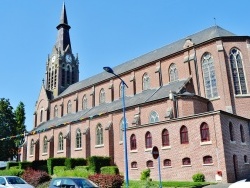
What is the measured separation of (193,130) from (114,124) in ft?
43.6

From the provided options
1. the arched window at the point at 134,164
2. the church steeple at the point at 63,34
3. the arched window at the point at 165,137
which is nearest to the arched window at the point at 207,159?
the arched window at the point at 165,137

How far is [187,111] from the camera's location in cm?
2684

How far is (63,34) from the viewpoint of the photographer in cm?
5769

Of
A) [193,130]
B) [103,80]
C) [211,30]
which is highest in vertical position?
[211,30]

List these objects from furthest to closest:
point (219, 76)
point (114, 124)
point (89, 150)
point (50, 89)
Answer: point (50, 89) < point (89, 150) < point (114, 124) < point (219, 76)

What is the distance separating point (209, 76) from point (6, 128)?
46338 mm

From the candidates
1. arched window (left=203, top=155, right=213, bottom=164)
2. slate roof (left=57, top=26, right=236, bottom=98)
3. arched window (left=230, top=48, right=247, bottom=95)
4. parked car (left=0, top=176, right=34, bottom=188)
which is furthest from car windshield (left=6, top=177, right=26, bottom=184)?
slate roof (left=57, top=26, right=236, bottom=98)

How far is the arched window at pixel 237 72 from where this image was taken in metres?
29.1

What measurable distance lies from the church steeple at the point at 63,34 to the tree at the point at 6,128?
59.4ft

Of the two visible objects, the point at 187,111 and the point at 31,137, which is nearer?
the point at 187,111

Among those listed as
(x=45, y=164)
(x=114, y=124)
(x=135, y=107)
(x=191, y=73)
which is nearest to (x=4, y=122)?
(x=45, y=164)

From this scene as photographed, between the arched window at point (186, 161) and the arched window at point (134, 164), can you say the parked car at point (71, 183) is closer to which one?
the arched window at point (186, 161)

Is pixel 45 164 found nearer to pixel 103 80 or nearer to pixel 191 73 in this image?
pixel 103 80

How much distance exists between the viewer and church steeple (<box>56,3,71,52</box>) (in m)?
57.0
